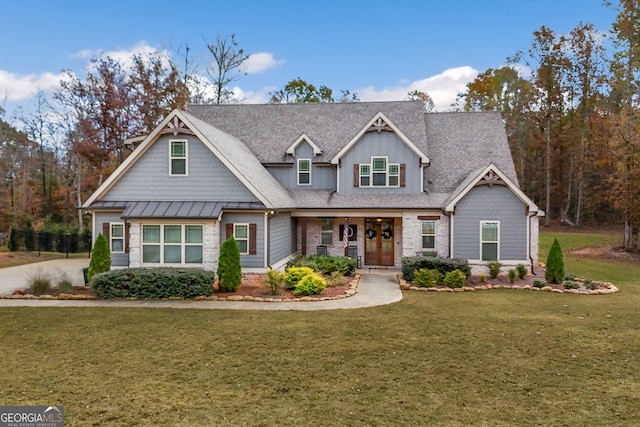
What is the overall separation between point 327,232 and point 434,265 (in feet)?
20.4

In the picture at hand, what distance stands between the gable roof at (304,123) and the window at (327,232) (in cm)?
309

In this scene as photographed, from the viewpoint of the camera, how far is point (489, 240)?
667 inches

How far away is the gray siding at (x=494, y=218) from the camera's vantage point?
54.8ft

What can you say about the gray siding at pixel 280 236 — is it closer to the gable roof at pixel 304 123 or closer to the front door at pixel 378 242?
the front door at pixel 378 242

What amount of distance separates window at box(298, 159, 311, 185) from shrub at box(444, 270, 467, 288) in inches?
346

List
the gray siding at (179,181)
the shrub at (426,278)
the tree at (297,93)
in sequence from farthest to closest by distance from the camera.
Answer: the tree at (297,93) < the gray siding at (179,181) < the shrub at (426,278)

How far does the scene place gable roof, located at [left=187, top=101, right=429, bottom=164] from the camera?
21.2 meters

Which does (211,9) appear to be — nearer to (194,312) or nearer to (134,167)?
(134,167)

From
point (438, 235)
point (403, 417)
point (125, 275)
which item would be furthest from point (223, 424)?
point (438, 235)

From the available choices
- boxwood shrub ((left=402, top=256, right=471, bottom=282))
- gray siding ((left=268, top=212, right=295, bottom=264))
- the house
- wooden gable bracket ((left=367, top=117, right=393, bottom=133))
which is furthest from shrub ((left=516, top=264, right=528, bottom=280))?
gray siding ((left=268, top=212, right=295, bottom=264))

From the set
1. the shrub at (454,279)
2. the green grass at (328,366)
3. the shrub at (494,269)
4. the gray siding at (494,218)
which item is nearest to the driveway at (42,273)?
the green grass at (328,366)

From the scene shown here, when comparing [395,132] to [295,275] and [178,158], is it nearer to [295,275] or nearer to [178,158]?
[295,275]

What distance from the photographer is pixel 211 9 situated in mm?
19297

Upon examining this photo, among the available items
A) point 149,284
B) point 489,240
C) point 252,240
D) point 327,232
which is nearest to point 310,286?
point 252,240
